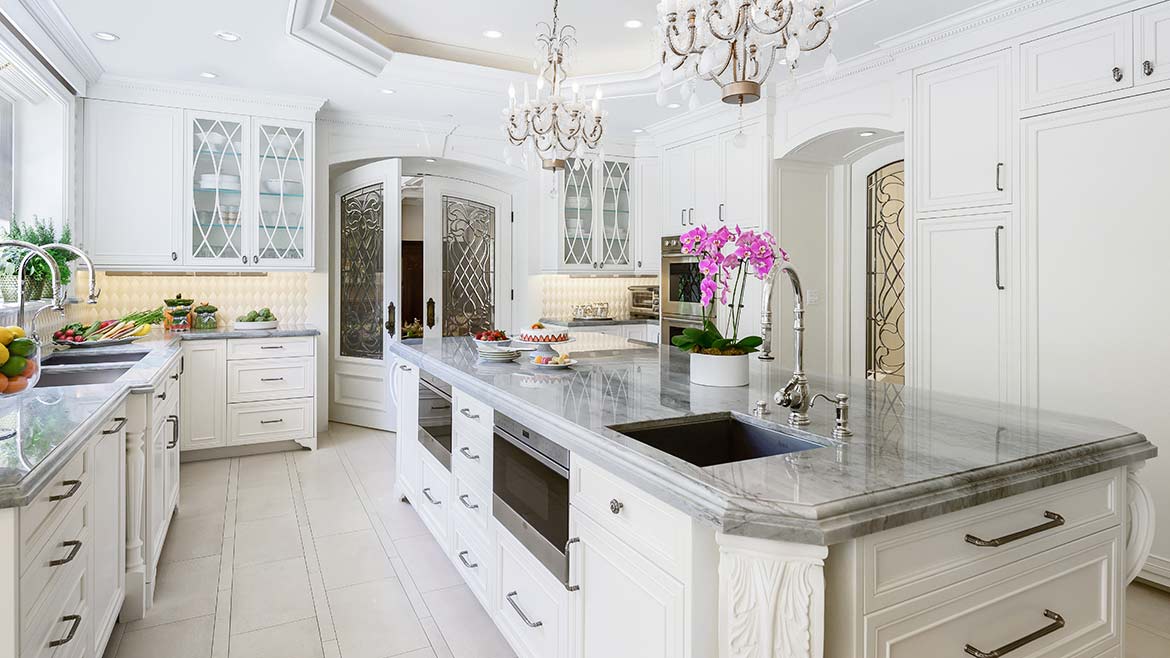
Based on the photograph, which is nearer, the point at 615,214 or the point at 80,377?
the point at 80,377

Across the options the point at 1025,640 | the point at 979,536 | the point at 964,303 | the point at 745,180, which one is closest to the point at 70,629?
the point at 979,536

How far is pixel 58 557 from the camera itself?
5.45ft

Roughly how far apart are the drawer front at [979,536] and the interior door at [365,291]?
16.0 feet

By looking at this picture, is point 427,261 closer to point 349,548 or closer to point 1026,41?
point 349,548

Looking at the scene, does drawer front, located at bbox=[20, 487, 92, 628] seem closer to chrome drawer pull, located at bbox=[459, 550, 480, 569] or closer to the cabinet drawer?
chrome drawer pull, located at bbox=[459, 550, 480, 569]

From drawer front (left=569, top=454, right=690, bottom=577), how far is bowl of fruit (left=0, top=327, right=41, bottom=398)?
1.53 m

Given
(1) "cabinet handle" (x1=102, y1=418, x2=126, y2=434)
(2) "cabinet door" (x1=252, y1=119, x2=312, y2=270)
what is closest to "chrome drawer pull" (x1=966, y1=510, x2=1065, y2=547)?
(1) "cabinet handle" (x1=102, y1=418, x2=126, y2=434)

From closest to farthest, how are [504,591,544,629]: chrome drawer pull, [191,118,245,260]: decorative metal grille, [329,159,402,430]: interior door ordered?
[504,591,544,629]: chrome drawer pull → [191,118,245,260]: decorative metal grille → [329,159,402,430]: interior door

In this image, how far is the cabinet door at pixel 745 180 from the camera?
5027 millimetres

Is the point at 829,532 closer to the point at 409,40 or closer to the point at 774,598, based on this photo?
→ the point at 774,598

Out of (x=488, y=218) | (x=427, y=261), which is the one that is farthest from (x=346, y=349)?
(x=488, y=218)

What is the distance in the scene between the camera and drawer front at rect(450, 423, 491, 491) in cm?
241

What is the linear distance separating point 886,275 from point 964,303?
4.08 feet

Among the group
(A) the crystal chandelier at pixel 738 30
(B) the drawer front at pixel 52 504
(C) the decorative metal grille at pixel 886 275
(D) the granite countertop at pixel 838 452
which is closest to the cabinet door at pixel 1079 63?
(C) the decorative metal grille at pixel 886 275
